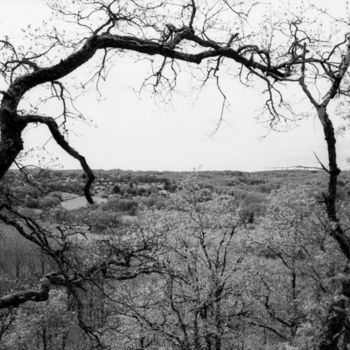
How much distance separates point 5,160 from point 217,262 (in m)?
21.7

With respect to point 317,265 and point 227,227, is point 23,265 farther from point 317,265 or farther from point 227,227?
point 317,265

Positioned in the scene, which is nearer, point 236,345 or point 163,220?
point 236,345

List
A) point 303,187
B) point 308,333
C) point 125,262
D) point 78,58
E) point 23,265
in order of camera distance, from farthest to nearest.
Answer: point 23,265
point 303,187
point 308,333
point 125,262
point 78,58

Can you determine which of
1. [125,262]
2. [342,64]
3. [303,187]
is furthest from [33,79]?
[303,187]

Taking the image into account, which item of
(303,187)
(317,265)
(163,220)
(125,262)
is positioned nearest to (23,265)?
(163,220)

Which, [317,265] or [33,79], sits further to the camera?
[317,265]

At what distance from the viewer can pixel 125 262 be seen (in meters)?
6.80

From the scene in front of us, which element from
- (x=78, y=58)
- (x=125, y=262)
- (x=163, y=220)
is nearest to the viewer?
(x=78, y=58)

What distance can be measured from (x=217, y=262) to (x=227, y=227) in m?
3.04

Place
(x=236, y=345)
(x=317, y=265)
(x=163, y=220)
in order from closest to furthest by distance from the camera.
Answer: (x=317, y=265), (x=236, y=345), (x=163, y=220)

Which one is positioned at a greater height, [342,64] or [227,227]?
[342,64]

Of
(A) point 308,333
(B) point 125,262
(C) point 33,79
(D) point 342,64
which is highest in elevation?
(D) point 342,64

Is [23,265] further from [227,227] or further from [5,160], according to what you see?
[5,160]

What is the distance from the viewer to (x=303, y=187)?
31.0 meters
